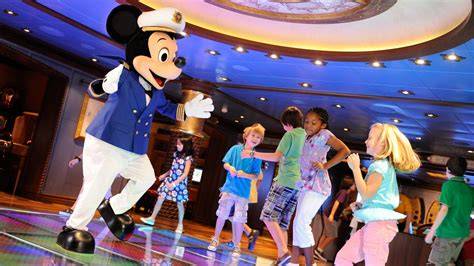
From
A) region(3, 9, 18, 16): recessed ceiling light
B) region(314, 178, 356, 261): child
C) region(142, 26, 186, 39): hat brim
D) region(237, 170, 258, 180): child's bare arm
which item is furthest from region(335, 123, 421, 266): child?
region(3, 9, 18, 16): recessed ceiling light

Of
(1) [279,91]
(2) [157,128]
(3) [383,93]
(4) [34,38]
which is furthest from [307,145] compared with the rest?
(2) [157,128]

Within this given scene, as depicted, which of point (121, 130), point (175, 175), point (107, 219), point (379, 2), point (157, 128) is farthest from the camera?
point (157, 128)

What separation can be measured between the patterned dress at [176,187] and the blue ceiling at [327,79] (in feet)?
5.37

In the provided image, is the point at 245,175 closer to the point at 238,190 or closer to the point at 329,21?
the point at 238,190

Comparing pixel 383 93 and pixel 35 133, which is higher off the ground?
pixel 383 93

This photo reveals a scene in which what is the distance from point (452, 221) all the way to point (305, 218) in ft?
5.70

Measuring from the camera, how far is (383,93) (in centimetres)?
750

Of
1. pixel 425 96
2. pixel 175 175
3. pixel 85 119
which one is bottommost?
pixel 175 175

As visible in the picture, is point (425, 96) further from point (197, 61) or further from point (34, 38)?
point (34, 38)

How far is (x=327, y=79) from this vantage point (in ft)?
24.2

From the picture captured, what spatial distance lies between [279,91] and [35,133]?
4767mm

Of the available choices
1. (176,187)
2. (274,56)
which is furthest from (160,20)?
(176,187)

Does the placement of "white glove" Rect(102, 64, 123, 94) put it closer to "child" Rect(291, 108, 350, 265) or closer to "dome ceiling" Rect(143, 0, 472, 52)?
"child" Rect(291, 108, 350, 265)

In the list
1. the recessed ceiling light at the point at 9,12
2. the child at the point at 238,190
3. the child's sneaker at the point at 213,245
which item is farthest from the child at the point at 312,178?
the recessed ceiling light at the point at 9,12
